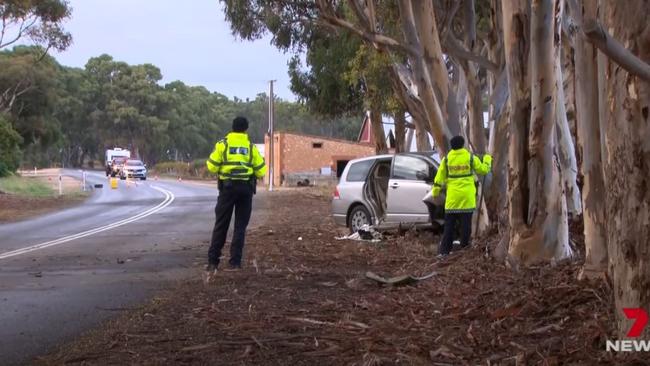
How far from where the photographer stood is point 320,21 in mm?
17641

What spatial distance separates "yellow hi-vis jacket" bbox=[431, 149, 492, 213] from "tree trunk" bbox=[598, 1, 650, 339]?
5.49m

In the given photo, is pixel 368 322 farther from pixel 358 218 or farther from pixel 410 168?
pixel 358 218

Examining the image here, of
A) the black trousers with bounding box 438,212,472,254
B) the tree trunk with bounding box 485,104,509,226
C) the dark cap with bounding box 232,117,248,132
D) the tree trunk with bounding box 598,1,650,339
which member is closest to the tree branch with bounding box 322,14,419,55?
the tree trunk with bounding box 485,104,509,226

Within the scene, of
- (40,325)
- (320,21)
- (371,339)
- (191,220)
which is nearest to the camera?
(371,339)

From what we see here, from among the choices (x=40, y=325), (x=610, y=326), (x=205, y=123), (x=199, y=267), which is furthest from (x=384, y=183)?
(x=205, y=123)

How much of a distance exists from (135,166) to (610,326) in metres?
57.7

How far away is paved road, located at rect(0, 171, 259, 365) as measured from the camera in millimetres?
6469

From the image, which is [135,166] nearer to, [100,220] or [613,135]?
[100,220]

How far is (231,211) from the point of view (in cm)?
902

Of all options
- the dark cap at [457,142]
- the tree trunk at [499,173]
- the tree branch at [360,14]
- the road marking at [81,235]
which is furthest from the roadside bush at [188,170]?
the dark cap at [457,142]

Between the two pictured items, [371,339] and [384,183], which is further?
[384,183]

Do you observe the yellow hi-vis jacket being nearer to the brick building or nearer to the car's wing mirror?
the car's wing mirror

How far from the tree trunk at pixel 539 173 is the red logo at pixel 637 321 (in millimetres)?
3191

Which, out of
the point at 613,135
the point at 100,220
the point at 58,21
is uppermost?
the point at 58,21
